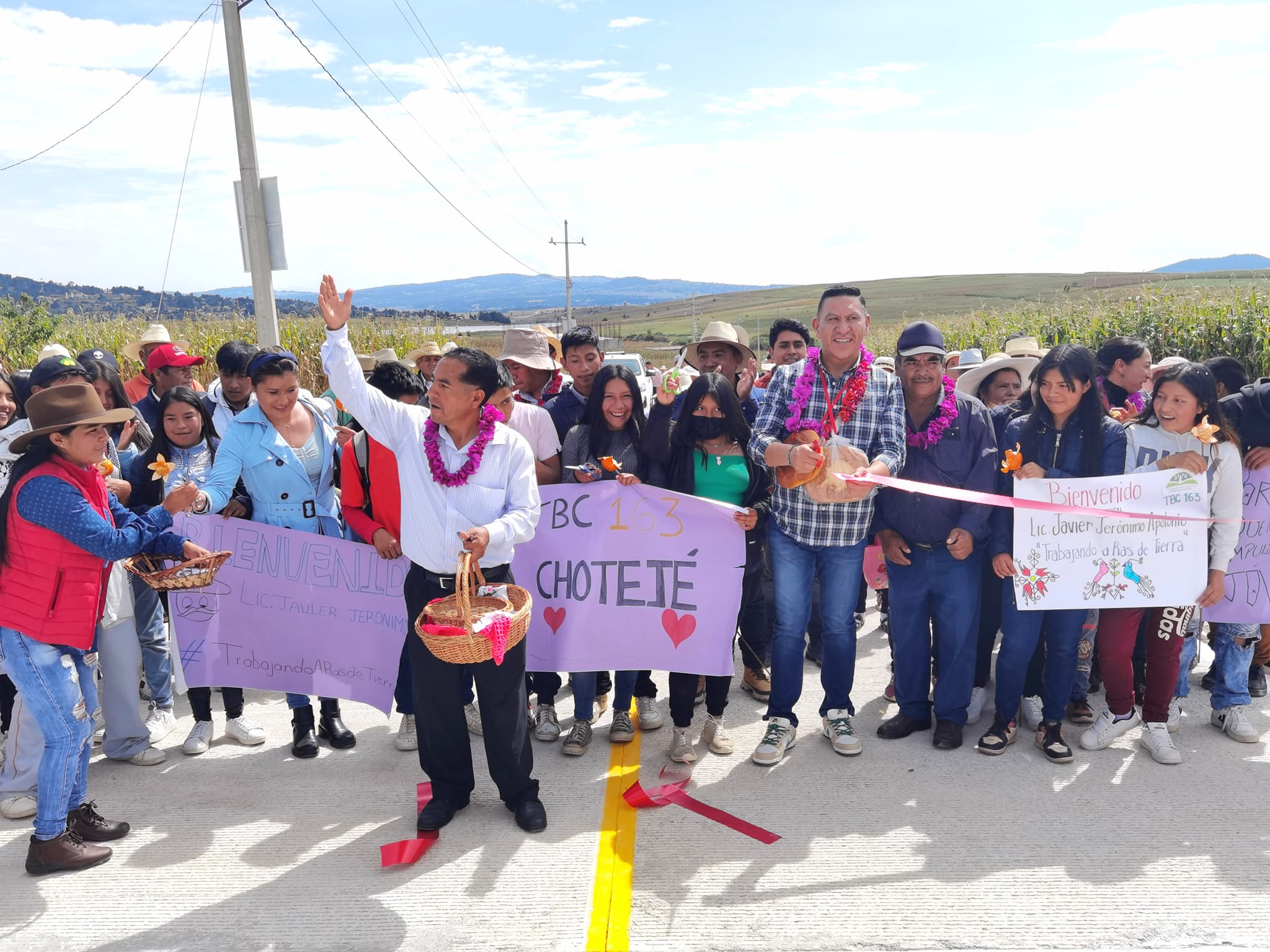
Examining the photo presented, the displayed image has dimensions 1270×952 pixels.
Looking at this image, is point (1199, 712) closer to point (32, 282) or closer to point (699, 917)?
point (699, 917)

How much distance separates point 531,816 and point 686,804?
2.59 feet

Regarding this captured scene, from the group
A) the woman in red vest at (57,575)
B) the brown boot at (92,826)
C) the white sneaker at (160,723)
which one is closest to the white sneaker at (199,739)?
the white sneaker at (160,723)

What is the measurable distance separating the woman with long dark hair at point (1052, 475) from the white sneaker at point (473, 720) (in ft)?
9.97

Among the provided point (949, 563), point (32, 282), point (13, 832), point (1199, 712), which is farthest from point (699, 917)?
point (32, 282)

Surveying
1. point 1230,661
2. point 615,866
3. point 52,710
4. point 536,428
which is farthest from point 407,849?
point 1230,661

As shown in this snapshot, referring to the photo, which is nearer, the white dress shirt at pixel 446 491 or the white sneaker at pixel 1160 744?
the white dress shirt at pixel 446 491

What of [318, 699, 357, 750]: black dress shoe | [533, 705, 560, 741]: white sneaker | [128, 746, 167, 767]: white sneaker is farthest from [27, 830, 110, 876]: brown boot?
[533, 705, 560, 741]: white sneaker

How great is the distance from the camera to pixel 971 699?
548cm

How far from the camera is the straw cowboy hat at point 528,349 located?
5715mm

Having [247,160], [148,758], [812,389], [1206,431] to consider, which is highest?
[247,160]

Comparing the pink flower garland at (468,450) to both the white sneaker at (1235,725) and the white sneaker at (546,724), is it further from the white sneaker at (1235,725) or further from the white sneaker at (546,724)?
the white sneaker at (1235,725)

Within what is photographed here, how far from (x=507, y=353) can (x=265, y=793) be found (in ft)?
10.0

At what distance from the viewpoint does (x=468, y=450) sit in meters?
3.98

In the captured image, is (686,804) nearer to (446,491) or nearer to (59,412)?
(446,491)
